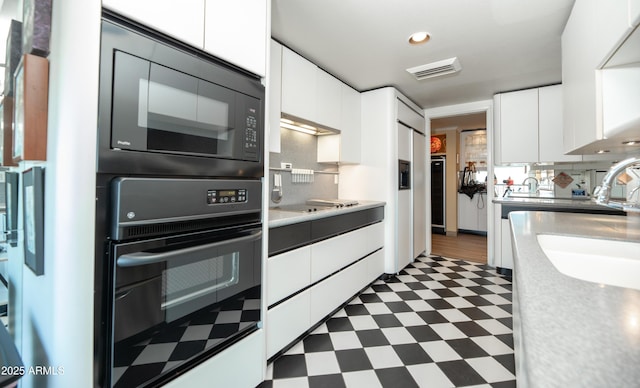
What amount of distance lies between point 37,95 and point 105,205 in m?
0.39

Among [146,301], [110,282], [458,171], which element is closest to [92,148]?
[110,282]

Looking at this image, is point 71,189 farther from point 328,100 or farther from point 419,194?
point 419,194

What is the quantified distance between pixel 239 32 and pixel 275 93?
68 centimetres

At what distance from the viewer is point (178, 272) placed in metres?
1.05

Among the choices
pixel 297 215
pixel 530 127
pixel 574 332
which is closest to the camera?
pixel 574 332

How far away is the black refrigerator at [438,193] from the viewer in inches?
234

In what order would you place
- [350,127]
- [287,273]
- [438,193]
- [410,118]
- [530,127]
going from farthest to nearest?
[438,193] < [410,118] < [530,127] < [350,127] < [287,273]

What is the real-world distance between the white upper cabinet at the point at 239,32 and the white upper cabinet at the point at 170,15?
0.03 metres

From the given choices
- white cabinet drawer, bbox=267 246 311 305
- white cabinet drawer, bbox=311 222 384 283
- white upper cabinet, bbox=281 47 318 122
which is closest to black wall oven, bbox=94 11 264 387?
white cabinet drawer, bbox=267 246 311 305

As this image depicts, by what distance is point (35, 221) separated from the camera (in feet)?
2.77

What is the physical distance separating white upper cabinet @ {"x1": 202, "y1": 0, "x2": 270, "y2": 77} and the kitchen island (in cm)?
138

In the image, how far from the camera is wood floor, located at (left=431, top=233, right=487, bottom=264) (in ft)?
13.2

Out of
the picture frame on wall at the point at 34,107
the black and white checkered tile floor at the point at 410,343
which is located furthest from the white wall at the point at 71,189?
the black and white checkered tile floor at the point at 410,343

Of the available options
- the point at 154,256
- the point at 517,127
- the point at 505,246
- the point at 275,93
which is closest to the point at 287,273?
the point at 154,256
